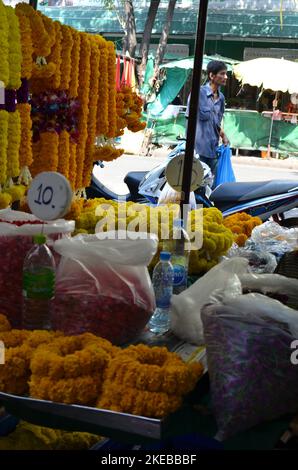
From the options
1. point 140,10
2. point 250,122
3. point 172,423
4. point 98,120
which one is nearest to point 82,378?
point 172,423

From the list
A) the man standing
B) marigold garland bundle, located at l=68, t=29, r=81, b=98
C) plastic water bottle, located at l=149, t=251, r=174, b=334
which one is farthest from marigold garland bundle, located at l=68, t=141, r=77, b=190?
the man standing

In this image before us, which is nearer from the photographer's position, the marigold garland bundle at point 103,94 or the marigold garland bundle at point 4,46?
the marigold garland bundle at point 4,46

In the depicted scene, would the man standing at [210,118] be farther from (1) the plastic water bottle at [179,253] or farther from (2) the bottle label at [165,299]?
(2) the bottle label at [165,299]

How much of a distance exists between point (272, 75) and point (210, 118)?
703 cm

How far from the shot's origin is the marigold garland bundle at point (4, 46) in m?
2.16

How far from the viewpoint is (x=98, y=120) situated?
9.91 ft

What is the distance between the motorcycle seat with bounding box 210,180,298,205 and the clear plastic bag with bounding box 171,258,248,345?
3.18 m

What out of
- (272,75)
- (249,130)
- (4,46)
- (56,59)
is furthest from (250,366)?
(249,130)

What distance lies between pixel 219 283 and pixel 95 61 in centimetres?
154

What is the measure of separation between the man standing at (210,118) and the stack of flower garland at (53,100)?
2644mm

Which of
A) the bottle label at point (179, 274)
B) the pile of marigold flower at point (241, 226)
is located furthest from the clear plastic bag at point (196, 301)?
the pile of marigold flower at point (241, 226)

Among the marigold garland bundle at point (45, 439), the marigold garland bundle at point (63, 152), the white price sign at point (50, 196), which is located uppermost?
the white price sign at point (50, 196)

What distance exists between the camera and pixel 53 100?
2.62m

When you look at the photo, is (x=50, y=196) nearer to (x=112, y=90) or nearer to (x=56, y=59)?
(x=56, y=59)
